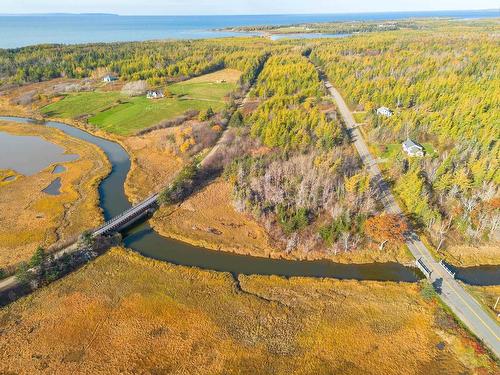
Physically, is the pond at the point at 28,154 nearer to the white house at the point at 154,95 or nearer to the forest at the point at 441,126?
the white house at the point at 154,95

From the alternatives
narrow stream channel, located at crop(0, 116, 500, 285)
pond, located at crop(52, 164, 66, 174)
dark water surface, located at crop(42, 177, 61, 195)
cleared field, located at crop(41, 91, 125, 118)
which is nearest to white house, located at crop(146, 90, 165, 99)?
cleared field, located at crop(41, 91, 125, 118)

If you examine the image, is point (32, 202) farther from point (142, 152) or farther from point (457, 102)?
point (457, 102)

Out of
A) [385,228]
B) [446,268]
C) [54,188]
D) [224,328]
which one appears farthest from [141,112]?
[446,268]

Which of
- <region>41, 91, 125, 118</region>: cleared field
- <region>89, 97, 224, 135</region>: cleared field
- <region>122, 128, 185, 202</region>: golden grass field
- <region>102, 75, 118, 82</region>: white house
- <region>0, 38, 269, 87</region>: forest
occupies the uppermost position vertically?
<region>0, 38, 269, 87</region>: forest

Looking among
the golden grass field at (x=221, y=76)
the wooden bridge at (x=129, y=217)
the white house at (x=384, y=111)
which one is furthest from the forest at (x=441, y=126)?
Result: the wooden bridge at (x=129, y=217)

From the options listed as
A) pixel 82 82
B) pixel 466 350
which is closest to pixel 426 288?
pixel 466 350

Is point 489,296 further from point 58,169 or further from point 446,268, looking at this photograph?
point 58,169

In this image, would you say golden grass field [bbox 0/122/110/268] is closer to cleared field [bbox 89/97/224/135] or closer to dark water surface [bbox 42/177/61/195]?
dark water surface [bbox 42/177/61/195]
